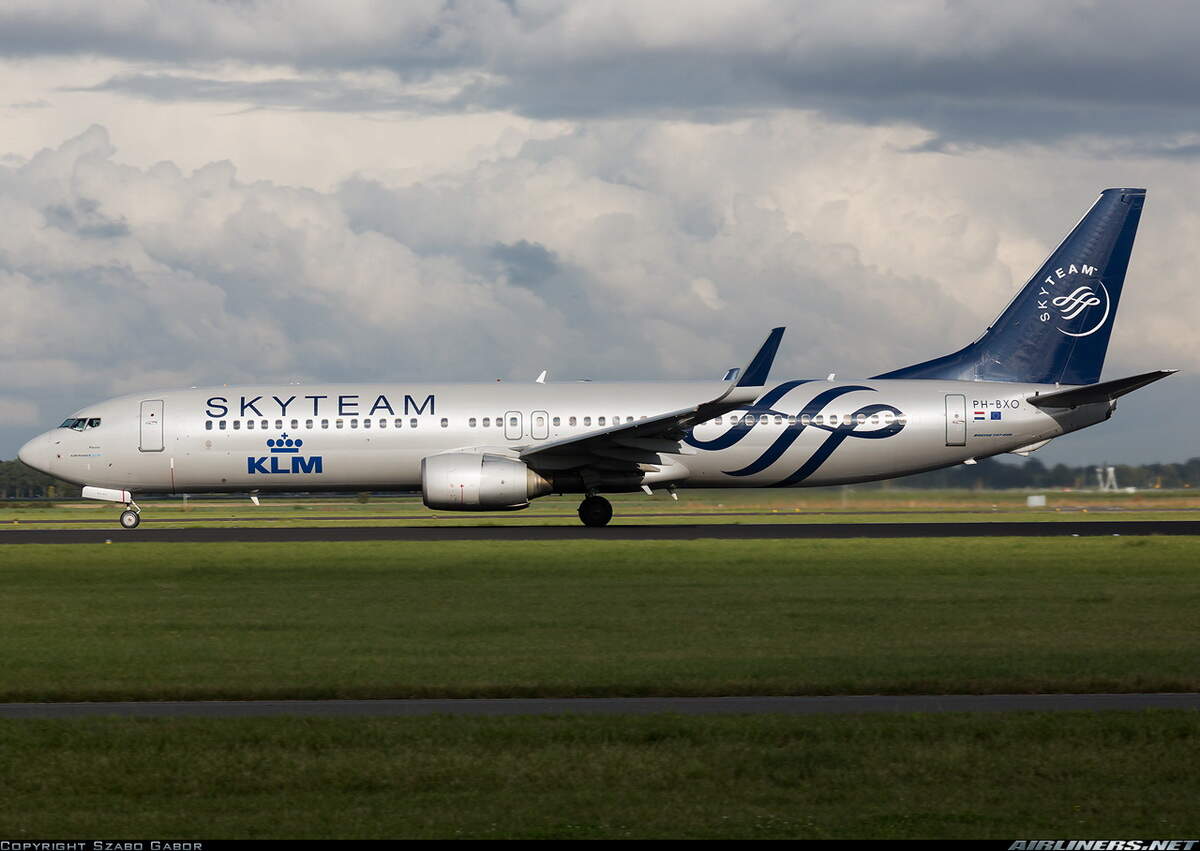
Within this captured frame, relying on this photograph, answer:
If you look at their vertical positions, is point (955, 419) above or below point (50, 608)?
above

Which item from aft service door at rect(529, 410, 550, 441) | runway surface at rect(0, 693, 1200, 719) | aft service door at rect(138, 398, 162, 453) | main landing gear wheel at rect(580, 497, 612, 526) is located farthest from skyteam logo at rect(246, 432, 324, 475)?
runway surface at rect(0, 693, 1200, 719)

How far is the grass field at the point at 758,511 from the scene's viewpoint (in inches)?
1806

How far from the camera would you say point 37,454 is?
1566 inches

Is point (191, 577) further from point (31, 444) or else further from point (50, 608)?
point (31, 444)

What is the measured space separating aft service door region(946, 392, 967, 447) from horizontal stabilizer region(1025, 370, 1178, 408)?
174 centimetres

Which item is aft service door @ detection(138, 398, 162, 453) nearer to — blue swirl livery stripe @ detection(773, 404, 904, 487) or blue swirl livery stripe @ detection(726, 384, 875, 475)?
blue swirl livery stripe @ detection(726, 384, 875, 475)

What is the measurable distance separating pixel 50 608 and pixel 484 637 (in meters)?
7.27

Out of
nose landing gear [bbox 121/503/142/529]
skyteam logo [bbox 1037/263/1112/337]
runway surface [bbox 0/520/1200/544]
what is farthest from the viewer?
Answer: skyteam logo [bbox 1037/263/1112/337]

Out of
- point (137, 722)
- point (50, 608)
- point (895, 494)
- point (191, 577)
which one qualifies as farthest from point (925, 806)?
point (895, 494)

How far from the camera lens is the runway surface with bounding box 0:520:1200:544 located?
33469 mm

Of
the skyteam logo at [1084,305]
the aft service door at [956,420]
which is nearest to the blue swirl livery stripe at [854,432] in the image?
the aft service door at [956,420]

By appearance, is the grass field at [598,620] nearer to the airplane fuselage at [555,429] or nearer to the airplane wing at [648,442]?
the airplane wing at [648,442]

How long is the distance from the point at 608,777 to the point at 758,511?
4479 centimetres

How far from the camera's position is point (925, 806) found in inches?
351
